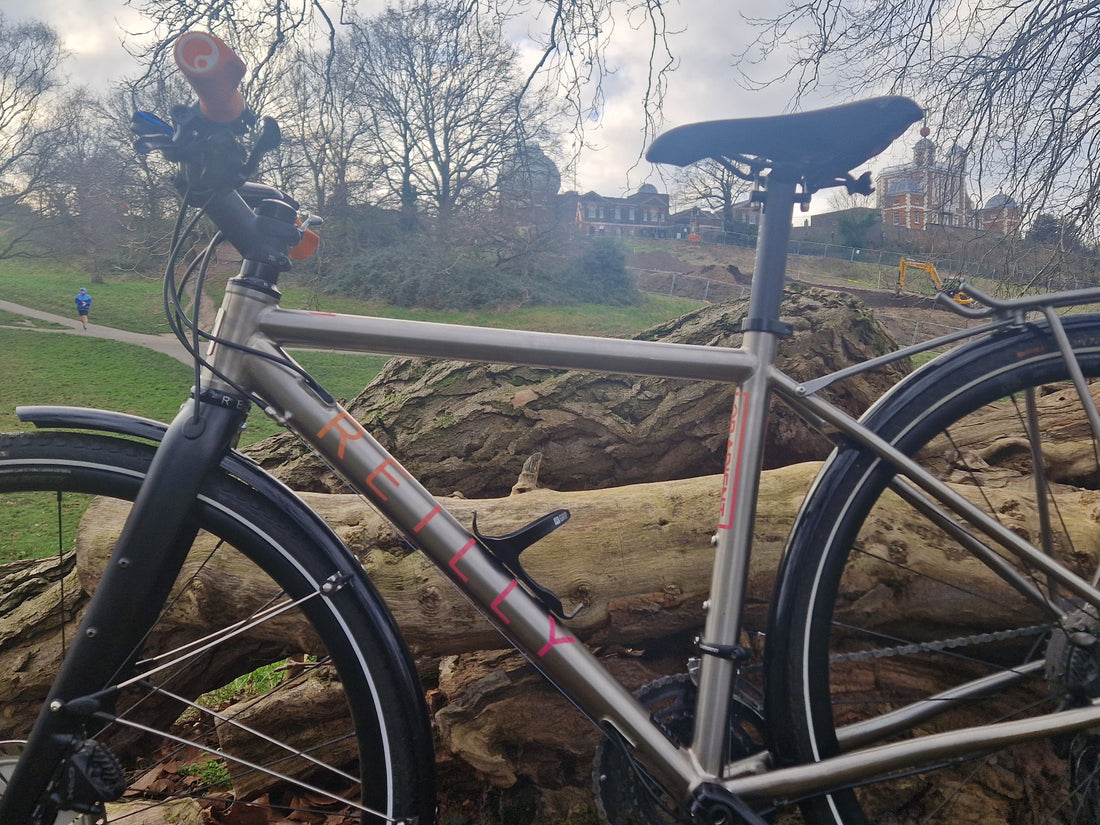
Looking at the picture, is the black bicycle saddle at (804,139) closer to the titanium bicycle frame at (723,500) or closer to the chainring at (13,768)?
the titanium bicycle frame at (723,500)

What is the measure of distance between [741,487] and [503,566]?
0.41 metres

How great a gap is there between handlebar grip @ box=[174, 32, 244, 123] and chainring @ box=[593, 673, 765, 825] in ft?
3.57

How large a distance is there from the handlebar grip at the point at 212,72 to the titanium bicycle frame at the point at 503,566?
224 millimetres

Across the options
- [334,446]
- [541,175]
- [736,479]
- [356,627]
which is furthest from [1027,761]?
[541,175]

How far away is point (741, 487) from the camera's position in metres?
1.05

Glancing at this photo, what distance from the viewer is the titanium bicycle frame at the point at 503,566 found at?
93cm

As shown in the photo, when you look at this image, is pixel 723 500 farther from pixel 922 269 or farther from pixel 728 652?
pixel 922 269

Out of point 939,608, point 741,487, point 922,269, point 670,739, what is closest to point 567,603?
point 670,739

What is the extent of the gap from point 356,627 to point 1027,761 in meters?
1.55

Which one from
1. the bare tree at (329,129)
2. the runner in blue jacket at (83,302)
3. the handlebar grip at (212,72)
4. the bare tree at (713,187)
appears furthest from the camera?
the runner in blue jacket at (83,302)

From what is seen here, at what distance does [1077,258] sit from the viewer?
2.37m

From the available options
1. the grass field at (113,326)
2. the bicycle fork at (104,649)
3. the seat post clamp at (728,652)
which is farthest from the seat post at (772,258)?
the grass field at (113,326)

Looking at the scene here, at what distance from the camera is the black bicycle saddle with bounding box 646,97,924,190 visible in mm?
981

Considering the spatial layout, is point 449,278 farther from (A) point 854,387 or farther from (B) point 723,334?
(A) point 854,387
